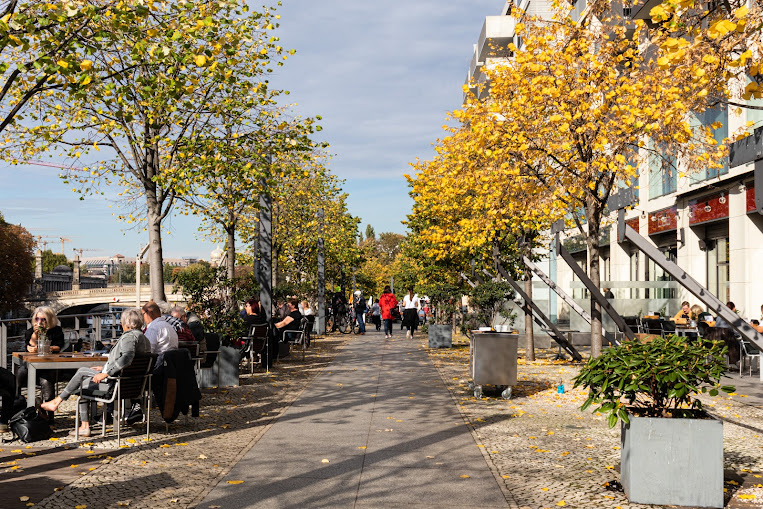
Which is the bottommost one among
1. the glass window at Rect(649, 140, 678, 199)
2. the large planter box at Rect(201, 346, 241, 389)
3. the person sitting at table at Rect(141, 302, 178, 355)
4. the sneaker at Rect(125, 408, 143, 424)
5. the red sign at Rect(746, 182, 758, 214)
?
the sneaker at Rect(125, 408, 143, 424)

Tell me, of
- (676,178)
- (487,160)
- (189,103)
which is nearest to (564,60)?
(487,160)

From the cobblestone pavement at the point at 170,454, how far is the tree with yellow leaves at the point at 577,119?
5369 mm

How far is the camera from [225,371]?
44.1 feet

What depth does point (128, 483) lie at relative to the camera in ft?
21.4

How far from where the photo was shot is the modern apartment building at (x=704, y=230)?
1953 centimetres

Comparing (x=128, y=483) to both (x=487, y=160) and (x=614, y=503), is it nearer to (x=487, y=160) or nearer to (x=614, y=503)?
(x=614, y=503)

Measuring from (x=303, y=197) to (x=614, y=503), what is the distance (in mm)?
28760

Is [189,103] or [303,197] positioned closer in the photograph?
[189,103]

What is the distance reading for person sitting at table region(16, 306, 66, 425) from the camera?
966 centimetres

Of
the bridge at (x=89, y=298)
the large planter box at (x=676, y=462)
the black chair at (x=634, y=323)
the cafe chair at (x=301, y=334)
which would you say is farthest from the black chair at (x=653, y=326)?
the bridge at (x=89, y=298)

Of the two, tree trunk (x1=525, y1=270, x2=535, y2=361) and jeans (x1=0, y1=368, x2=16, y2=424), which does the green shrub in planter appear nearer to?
jeans (x1=0, y1=368, x2=16, y2=424)

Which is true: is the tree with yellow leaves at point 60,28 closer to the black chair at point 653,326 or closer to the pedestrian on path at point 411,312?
the black chair at point 653,326

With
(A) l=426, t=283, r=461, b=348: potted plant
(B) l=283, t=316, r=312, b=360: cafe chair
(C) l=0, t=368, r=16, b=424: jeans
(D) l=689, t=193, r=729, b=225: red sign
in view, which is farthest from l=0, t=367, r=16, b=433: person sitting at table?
(D) l=689, t=193, r=729, b=225: red sign

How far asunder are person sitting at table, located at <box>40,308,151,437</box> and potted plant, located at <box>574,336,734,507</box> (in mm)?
4611
